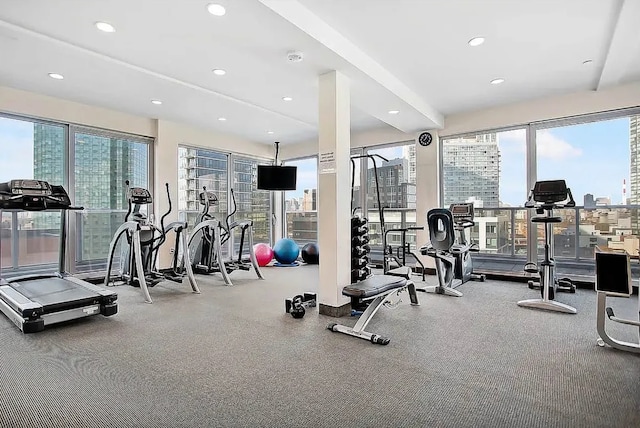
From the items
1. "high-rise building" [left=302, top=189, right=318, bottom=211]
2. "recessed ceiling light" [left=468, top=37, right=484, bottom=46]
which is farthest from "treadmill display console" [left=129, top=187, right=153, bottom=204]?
"recessed ceiling light" [left=468, top=37, right=484, bottom=46]

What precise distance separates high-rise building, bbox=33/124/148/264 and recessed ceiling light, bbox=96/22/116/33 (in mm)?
2997

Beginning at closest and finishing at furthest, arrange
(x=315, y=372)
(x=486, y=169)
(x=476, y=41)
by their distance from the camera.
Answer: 1. (x=315, y=372)
2. (x=476, y=41)
3. (x=486, y=169)

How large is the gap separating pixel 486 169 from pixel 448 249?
2.19 meters

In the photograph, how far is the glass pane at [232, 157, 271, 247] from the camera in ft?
26.7

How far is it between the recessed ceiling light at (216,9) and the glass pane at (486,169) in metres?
4.69

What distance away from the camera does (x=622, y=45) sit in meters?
3.58

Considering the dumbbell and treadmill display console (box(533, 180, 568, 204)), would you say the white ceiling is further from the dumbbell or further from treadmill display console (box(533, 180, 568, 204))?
the dumbbell

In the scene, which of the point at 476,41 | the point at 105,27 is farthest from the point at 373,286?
the point at 105,27

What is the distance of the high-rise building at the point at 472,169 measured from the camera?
240 inches

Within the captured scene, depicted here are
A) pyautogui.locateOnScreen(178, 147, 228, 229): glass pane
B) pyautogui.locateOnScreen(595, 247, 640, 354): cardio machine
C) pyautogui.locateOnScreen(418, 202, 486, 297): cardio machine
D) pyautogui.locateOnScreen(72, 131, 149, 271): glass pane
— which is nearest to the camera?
pyautogui.locateOnScreen(595, 247, 640, 354): cardio machine

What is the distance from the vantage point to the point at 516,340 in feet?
9.85

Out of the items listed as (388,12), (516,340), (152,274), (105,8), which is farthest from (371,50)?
(152,274)

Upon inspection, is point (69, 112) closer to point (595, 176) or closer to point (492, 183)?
point (492, 183)

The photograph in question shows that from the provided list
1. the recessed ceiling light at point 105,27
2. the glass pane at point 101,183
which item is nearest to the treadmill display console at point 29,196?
the glass pane at point 101,183
